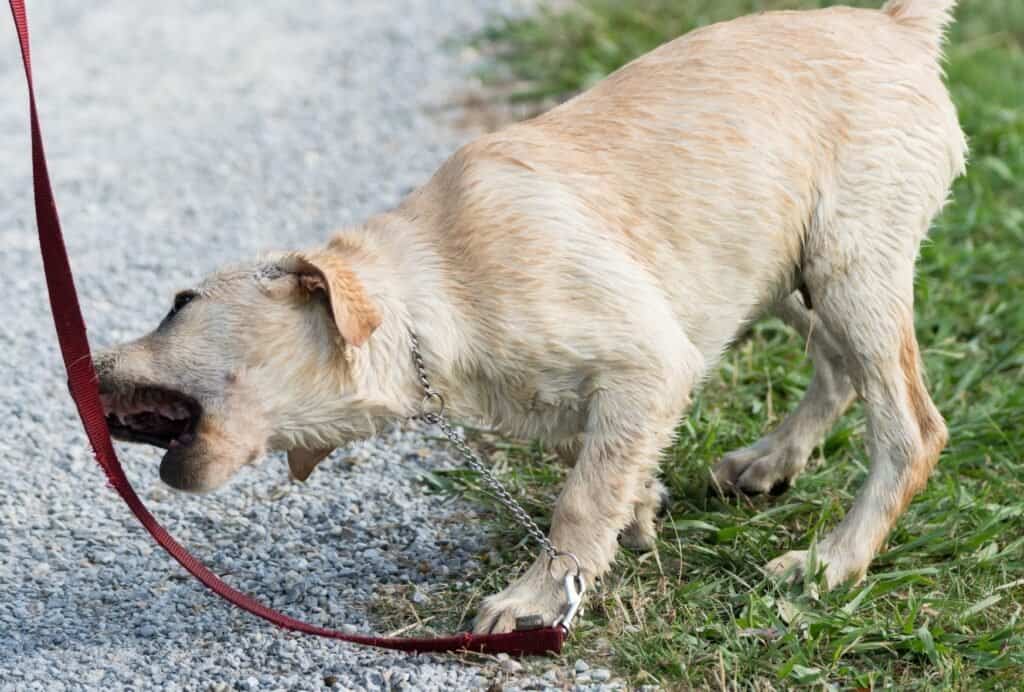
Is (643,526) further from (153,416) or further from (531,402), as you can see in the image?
(153,416)

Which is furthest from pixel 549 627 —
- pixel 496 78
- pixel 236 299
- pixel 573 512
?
pixel 496 78

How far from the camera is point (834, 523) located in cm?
488

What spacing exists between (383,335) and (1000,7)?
308 inches

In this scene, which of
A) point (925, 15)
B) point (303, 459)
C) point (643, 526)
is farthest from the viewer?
point (925, 15)

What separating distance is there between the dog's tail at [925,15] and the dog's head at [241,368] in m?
2.19

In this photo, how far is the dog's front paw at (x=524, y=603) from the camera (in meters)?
4.06

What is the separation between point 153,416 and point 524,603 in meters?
1.18

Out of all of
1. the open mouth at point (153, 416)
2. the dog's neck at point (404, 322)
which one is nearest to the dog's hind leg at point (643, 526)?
the dog's neck at point (404, 322)

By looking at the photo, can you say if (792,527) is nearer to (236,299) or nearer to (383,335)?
(383,335)

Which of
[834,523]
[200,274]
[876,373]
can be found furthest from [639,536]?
[200,274]

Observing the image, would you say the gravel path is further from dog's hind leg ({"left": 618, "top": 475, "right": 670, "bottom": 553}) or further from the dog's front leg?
dog's hind leg ({"left": 618, "top": 475, "right": 670, "bottom": 553})

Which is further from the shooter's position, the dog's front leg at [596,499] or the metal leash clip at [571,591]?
the dog's front leg at [596,499]

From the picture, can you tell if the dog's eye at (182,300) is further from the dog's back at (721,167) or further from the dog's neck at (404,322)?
the dog's back at (721,167)

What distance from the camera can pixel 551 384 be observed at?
13.4 feet
